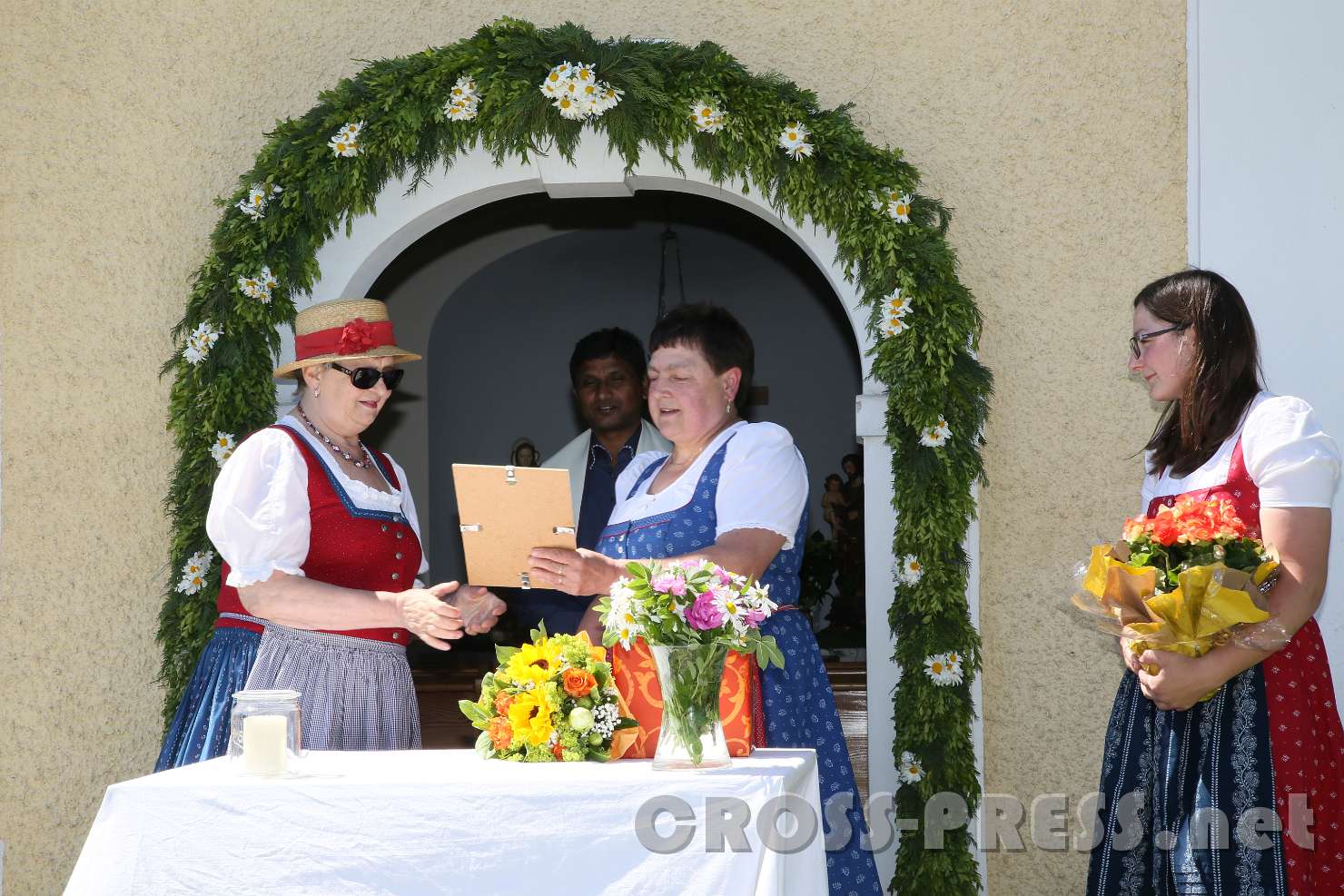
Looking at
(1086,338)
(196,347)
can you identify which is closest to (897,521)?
(1086,338)

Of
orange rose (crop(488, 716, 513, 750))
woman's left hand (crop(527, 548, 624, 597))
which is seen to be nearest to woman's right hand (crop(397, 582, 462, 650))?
woman's left hand (crop(527, 548, 624, 597))

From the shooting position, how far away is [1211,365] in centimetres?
288

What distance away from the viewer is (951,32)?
411 centimetres

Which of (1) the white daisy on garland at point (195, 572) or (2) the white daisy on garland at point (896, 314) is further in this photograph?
(1) the white daisy on garland at point (195, 572)

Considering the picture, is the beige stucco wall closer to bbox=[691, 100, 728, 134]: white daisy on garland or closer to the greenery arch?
the greenery arch

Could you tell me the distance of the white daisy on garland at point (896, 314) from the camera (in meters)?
3.82

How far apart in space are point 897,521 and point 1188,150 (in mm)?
1402

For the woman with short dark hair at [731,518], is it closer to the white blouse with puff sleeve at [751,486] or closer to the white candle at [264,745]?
the white blouse with puff sleeve at [751,486]

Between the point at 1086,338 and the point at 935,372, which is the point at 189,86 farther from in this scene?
the point at 1086,338

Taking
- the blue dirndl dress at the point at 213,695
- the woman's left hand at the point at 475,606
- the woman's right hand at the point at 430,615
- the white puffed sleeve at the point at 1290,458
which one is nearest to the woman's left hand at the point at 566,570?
the woman's right hand at the point at 430,615

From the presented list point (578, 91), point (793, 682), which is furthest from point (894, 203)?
point (793, 682)

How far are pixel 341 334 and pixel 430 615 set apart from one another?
857 mm

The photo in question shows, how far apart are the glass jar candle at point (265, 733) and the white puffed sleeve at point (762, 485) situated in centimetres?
110

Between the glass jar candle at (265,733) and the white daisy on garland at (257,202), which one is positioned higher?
the white daisy on garland at (257,202)
